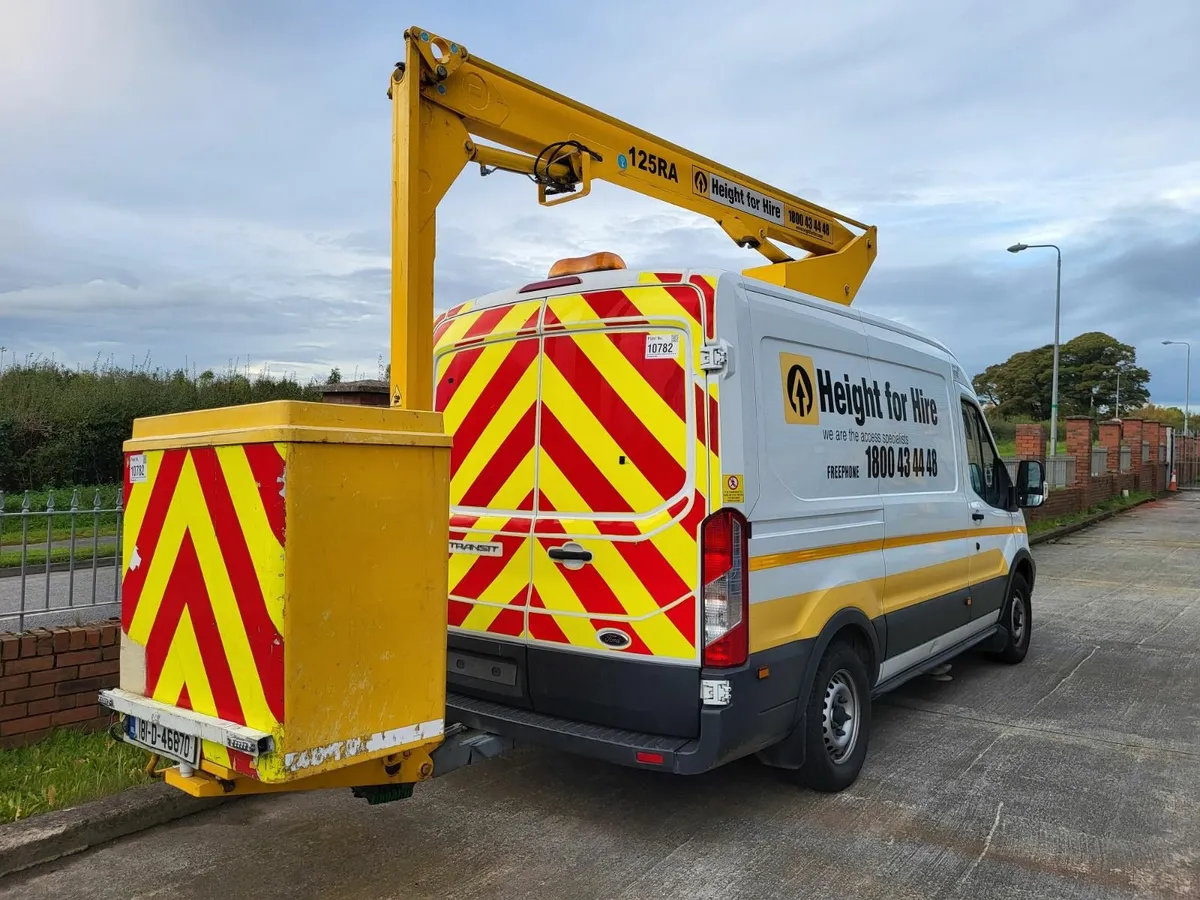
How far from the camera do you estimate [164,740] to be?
309cm

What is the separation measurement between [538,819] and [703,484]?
175 centimetres

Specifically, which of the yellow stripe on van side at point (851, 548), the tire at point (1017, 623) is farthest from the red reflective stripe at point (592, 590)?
the tire at point (1017, 623)

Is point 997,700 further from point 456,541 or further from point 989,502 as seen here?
point 456,541

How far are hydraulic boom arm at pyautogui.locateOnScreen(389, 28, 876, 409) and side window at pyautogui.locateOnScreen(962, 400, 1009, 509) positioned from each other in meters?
1.66

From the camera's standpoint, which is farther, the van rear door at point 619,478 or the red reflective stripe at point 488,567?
the red reflective stripe at point 488,567

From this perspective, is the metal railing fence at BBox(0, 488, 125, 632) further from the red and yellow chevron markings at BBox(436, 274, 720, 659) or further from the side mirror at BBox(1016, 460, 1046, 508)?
the side mirror at BBox(1016, 460, 1046, 508)

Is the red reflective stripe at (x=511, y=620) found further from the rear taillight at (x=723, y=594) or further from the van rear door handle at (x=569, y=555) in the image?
the rear taillight at (x=723, y=594)

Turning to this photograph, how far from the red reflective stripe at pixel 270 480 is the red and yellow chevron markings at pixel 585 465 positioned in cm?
144

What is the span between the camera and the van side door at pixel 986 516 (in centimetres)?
600

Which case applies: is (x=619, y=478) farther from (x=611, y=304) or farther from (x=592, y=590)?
(x=611, y=304)

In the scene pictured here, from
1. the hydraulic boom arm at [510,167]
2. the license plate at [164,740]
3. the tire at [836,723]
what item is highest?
the hydraulic boom arm at [510,167]

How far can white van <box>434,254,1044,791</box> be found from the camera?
3.58 metres

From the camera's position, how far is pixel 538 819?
4020 millimetres

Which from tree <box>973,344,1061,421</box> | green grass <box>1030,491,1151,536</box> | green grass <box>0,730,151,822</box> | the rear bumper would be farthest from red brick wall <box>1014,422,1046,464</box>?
tree <box>973,344,1061,421</box>
